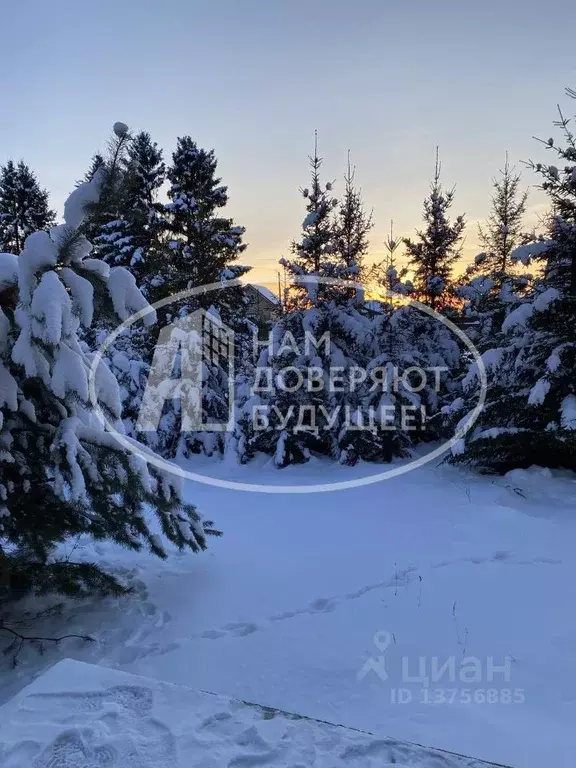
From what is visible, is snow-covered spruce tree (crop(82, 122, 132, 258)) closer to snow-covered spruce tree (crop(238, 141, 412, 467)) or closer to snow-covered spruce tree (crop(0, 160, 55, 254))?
snow-covered spruce tree (crop(238, 141, 412, 467))

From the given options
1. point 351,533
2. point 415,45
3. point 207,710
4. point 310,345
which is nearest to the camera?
point 207,710

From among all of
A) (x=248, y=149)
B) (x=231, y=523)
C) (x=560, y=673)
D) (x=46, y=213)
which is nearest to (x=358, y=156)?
(x=248, y=149)

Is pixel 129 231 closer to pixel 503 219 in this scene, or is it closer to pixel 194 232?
pixel 194 232

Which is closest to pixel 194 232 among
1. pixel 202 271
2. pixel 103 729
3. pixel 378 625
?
pixel 202 271

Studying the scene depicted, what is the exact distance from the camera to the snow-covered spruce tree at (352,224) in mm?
11328

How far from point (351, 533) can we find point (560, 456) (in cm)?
394

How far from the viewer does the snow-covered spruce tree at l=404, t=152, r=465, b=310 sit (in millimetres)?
12109

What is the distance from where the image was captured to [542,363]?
22.5ft

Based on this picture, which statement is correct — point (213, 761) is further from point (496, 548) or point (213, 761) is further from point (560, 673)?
point (496, 548)

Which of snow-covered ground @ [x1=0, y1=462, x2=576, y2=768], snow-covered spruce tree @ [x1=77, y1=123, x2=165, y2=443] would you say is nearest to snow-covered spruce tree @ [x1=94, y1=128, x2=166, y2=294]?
snow-covered spruce tree @ [x1=77, y1=123, x2=165, y2=443]

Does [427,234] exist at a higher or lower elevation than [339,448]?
higher

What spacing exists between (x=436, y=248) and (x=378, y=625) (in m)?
11.1

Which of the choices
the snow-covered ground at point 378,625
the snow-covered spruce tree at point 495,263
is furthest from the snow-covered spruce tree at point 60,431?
the snow-covered spruce tree at point 495,263

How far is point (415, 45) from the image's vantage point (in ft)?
21.1
